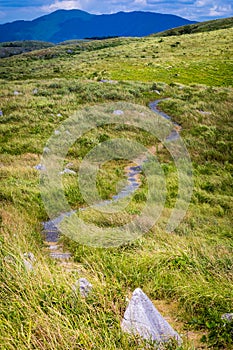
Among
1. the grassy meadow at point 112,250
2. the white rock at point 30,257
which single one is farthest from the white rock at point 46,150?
the white rock at point 30,257

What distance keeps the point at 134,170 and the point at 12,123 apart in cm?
1100

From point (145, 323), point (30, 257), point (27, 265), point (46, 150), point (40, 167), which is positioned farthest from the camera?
point (46, 150)

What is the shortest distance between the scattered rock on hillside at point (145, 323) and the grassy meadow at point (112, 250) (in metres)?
0.11

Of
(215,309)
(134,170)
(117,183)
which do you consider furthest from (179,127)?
(215,309)

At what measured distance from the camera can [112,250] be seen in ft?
22.5

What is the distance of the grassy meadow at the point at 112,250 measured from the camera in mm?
3859

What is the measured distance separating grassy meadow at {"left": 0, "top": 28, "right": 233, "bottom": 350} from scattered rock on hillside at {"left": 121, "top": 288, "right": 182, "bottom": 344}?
0.37ft

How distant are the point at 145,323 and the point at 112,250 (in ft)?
10.1

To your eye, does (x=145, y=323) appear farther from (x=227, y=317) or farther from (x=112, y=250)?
(x=112, y=250)

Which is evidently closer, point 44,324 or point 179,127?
point 44,324

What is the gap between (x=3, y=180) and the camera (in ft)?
39.7

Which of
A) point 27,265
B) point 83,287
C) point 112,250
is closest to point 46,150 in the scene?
point 112,250

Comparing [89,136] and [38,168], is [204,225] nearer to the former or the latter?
[38,168]

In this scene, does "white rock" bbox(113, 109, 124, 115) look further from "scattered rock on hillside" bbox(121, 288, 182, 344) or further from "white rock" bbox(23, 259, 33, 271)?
"scattered rock on hillside" bbox(121, 288, 182, 344)
